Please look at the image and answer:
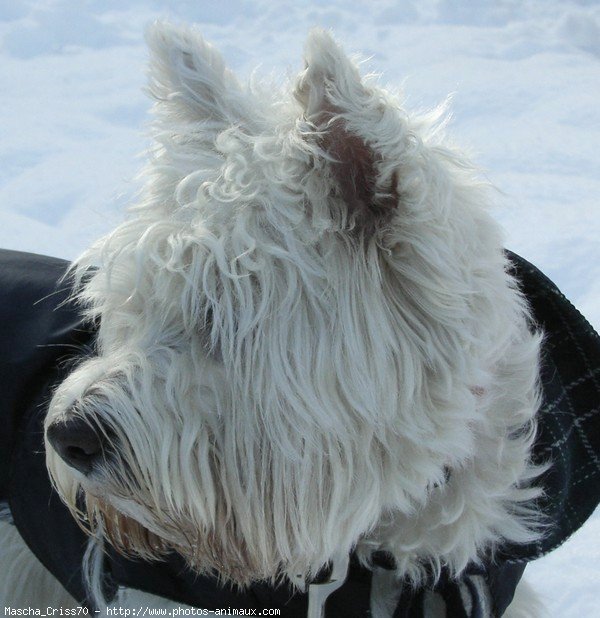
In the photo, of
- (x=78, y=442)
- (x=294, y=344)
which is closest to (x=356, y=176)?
(x=294, y=344)

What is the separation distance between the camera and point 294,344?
1693mm

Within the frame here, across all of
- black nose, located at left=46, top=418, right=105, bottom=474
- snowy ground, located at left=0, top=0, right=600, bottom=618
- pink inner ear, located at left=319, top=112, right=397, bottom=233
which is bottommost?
snowy ground, located at left=0, top=0, right=600, bottom=618

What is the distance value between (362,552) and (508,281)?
2.31ft

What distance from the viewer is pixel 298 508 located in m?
1.74

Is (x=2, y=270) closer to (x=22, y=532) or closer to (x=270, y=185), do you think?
(x=22, y=532)

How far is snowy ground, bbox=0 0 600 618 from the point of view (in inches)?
170

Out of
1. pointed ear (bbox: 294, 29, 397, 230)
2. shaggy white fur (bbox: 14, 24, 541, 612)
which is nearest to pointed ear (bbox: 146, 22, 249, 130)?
shaggy white fur (bbox: 14, 24, 541, 612)

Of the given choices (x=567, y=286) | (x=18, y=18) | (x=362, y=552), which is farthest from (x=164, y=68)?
(x=18, y=18)

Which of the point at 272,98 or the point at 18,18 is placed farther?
the point at 18,18

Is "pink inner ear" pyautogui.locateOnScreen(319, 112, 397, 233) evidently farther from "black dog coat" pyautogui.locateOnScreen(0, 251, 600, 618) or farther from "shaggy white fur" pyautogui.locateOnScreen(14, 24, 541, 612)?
"black dog coat" pyautogui.locateOnScreen(0, 251, 600, 618)

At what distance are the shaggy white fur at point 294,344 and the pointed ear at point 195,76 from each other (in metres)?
0.09

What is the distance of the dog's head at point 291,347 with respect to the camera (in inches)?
64.3

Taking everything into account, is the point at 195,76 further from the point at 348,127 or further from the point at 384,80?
the point at 384,80

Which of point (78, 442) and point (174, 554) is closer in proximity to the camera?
point (78, 442)
